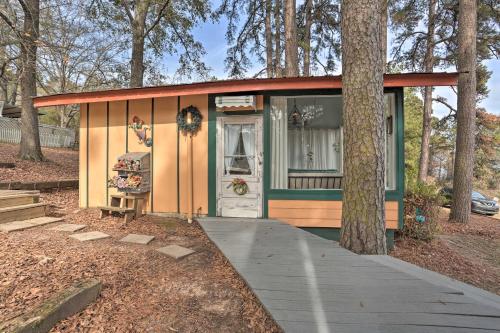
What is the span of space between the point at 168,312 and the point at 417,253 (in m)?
4.17

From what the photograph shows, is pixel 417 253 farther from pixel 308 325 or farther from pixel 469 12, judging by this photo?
pixel 469 12

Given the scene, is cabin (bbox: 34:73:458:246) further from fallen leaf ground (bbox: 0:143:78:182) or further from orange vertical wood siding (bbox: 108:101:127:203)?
fallen leaf ground (bbox: 0:143:78:182)

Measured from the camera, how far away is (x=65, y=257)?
2.83 meters

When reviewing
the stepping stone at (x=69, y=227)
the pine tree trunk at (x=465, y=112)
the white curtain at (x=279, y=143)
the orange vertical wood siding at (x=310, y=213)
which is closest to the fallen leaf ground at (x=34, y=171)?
the stepping stone at (x=69, y=227)

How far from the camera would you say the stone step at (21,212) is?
12.4 ft

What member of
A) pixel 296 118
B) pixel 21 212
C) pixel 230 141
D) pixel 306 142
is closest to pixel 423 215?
pixel 306 142

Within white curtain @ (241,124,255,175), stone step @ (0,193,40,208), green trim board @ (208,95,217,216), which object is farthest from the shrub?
stone step @ (0,193,40,208)

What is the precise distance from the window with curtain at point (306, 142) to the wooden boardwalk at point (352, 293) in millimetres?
1719

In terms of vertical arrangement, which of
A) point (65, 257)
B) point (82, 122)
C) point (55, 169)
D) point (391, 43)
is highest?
point (391, 43)

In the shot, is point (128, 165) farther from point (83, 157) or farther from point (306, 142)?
point (306, 142)

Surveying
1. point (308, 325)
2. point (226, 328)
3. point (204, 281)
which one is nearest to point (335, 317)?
point (308, 325)

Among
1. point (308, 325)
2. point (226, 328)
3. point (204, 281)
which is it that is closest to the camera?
point (308, 325)

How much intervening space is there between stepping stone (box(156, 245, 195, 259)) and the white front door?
50.6 inches

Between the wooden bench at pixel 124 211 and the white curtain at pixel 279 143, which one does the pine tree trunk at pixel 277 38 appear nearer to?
the white curtain at pixel 279 143
